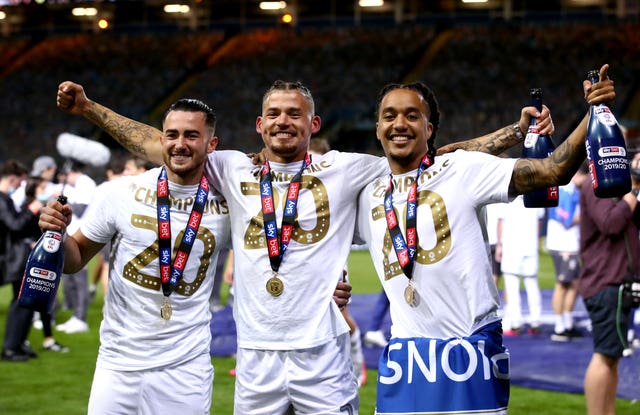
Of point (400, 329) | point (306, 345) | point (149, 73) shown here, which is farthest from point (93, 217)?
point (149, 73)

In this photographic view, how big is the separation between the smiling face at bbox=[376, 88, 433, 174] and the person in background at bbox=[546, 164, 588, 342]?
597 cm

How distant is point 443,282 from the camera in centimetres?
342

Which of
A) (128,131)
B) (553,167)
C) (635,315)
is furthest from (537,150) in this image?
(635,315)

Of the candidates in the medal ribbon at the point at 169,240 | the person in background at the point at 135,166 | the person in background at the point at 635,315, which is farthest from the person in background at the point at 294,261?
the person in background at the point at 135,166

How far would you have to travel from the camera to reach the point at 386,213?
138 inches

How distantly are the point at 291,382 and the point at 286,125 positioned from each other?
1058mm

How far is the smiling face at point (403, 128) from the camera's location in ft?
11.6

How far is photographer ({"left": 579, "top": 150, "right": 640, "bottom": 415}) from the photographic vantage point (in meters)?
5.48

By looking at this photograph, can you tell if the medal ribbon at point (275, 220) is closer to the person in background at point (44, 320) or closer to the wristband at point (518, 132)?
the wristband at point (518, 132)

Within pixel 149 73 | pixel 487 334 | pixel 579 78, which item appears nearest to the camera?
pixel 487 334

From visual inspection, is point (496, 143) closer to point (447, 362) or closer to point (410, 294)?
point (410, 294)

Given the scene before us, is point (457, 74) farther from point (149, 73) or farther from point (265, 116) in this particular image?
point (265, 116)

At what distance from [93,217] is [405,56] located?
28.5m

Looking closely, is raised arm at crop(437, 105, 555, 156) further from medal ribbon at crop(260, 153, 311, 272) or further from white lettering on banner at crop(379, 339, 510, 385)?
white lettering on banner at crop(379, 339, 510, 385)
